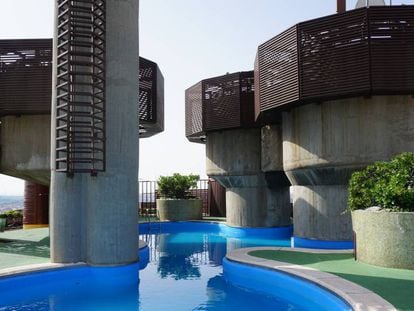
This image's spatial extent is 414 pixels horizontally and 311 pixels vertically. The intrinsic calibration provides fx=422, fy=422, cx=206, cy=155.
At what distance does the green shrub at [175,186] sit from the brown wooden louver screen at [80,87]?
1560 cm

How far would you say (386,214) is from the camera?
9930 mm

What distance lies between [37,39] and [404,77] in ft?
42.3

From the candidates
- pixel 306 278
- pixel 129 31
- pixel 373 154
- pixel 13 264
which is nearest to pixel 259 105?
pixel 373 154

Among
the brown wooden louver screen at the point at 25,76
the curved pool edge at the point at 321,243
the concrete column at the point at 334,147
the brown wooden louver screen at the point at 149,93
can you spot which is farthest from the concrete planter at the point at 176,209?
the brown wooden louver screen at the point at 25,76

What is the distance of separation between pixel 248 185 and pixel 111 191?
11644 millimetres

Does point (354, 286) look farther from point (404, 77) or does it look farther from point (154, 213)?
point (154, 213)

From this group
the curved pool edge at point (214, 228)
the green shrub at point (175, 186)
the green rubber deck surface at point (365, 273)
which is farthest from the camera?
the green shrub at point (175, 186)

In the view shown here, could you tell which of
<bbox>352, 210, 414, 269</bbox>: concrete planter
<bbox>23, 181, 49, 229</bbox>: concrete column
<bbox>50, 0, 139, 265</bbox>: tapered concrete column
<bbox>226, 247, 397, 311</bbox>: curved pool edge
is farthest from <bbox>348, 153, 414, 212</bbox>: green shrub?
<bbox>23, 181, 49, 229</bbox>: concrete column

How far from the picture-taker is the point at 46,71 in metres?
15.5

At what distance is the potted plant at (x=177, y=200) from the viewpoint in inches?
1044

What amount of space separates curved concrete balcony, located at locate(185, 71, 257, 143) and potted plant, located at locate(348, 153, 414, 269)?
10062 mm

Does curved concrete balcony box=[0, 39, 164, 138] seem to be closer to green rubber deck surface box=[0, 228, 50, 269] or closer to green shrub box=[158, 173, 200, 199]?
green rubber deck surface box=[0, 228, 50, 269]

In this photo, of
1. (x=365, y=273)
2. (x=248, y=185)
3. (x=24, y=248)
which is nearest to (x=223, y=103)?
(x=248, y=185)

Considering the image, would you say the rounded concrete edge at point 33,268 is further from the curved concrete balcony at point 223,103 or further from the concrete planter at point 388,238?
the curved concrete balcony at point 223,103
